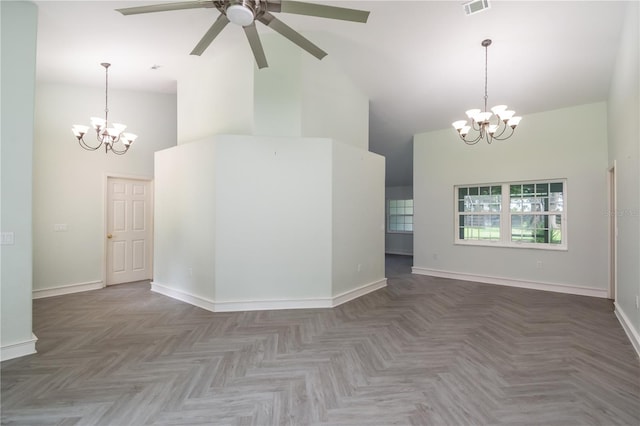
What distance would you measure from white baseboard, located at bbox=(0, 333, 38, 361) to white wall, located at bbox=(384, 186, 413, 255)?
8.23 m

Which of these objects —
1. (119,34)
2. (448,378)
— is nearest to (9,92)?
(119,34)

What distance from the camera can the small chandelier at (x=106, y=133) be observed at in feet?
13.7

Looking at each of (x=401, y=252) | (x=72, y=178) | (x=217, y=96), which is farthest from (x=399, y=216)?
(x=72, y=178)

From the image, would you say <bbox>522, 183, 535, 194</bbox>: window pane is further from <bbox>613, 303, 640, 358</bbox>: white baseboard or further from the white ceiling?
<bbox>613, 303, 640, 358</bbox>: white baseboard

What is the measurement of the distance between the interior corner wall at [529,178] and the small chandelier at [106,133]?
543cm

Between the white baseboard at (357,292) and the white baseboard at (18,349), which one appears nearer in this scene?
the white baseboard at (18,349)

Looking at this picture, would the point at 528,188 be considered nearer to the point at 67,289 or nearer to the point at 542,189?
the point at 542,189

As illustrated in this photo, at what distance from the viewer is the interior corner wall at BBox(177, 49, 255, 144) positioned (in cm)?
416

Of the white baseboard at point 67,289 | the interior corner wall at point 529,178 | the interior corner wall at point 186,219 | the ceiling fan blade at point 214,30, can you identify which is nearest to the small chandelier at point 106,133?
the interior corner wall at point 186,219

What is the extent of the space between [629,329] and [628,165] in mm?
1713

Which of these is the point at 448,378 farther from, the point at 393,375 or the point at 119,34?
the point at 119,34

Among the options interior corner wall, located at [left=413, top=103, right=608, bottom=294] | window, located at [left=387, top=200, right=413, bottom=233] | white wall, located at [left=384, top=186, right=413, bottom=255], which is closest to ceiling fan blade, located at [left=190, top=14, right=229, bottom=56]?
interior corner wall, located at [left=413, top=103, right=608, bottom=294]

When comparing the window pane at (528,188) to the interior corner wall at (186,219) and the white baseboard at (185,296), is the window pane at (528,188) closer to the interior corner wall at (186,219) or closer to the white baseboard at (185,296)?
the interior corner wall at (186,219)

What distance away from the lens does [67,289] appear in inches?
192
